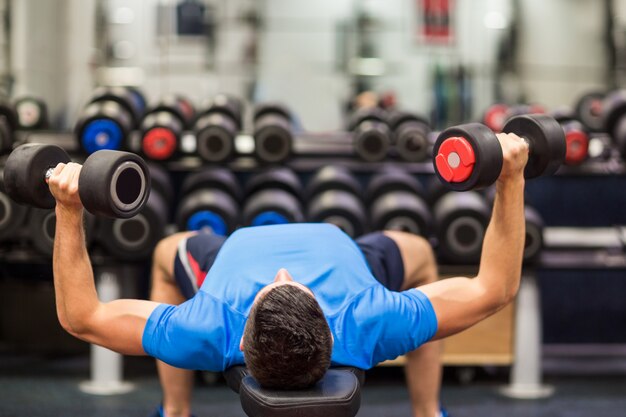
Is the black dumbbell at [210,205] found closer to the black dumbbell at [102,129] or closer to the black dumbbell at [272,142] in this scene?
the black dumbbell at [272,142]

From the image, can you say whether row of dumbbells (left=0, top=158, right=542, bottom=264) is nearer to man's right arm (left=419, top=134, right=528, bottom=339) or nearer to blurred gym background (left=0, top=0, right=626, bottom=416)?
blurred gym background (left=0, top=0, right=626, bottom=416)

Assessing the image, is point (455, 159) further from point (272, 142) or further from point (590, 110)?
point (590, 110)

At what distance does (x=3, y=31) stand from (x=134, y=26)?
1.50 meters

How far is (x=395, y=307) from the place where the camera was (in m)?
1.71

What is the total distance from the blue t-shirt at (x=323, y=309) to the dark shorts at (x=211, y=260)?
0.23m

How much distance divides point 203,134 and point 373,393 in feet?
3.70

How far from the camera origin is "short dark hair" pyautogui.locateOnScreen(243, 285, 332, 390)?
5.02 feet

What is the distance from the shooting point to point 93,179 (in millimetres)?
1586

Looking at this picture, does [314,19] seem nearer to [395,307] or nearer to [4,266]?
[4,266]

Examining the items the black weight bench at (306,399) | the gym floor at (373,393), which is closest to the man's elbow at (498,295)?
the black weight bench at (306,399)

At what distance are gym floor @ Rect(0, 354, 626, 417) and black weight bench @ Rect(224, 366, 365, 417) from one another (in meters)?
1.26

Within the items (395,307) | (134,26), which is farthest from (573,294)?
(134,26)

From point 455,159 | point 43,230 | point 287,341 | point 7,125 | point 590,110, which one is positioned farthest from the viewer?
point 590,110

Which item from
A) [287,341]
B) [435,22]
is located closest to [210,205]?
[287,341]
